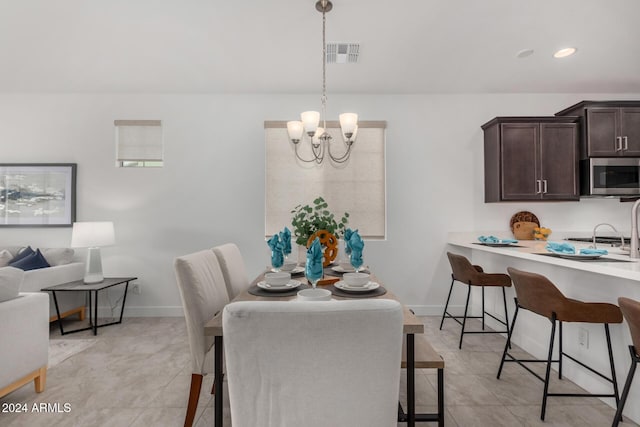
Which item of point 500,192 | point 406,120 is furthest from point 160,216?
point 500,192

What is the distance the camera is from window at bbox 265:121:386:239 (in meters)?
3.71

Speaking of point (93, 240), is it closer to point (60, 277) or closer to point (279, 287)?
point (60, 277)

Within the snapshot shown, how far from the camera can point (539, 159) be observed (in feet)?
11.0

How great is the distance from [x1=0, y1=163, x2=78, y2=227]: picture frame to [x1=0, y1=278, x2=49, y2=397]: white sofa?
2.05 meters

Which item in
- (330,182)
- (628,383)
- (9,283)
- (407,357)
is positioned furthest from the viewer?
(330,182)

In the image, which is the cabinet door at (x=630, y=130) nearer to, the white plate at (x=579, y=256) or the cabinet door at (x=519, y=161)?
the cabinet door at (x=519, y=161)

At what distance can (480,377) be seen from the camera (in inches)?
88.8

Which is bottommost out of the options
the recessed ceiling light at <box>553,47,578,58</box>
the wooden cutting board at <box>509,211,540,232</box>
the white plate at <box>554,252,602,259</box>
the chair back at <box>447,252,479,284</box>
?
the chair back at <box>447,252,479,284</box>

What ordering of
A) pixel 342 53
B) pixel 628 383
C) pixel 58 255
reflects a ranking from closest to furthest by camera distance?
pixel 628 383
pixel 342 53
pixel 58 255

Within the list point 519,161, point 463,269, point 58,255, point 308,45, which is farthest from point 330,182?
point 58,255

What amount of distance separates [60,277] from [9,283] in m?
1.69

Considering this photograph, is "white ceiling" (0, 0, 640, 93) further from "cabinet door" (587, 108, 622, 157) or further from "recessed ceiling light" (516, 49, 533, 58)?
"cabinet door" (587, 108, 622, 157)

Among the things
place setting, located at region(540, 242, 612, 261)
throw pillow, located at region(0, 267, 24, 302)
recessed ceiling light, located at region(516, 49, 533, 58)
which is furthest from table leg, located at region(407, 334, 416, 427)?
recessed ceiling light, located at region(516, 49, 533, 58)

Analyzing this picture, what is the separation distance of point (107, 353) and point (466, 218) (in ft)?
12.7
